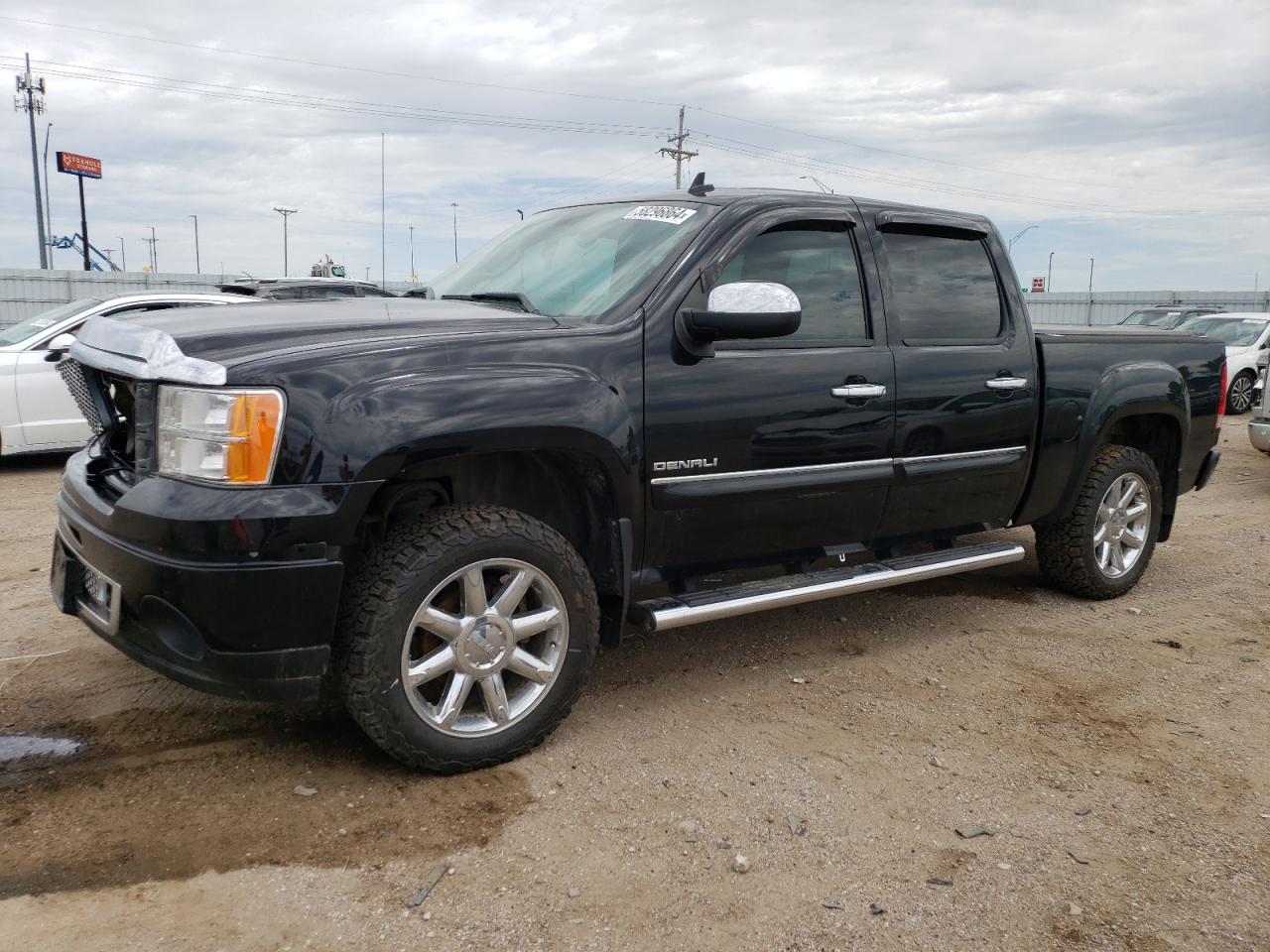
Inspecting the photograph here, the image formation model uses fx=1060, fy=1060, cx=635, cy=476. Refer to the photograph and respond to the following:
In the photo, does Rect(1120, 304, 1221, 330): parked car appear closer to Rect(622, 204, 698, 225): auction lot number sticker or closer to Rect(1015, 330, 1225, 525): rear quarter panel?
Rect(1015, 330, 1225, 525): rear quarter panel

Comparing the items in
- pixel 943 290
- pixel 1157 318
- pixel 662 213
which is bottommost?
pixel 1157 318

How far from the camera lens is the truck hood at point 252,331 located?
2.99 meters

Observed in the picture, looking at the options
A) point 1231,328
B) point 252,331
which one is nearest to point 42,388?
point 252,331

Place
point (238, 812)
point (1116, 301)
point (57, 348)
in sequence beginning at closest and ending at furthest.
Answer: point (238, 812), point (57, 348), point (1116, 301)

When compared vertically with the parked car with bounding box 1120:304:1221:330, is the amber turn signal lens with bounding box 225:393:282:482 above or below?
below

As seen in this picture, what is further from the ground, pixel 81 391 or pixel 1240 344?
pixel 81 391

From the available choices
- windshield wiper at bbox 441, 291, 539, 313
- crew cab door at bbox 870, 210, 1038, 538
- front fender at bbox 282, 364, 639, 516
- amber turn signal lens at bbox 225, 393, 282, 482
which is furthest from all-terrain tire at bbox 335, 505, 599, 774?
crew cab door at bbox 870, 210, 1038, 538

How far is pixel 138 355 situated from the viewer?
3.12m

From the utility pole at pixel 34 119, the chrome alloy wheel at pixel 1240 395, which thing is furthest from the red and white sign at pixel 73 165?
the chrome alloy wheel at pixel 1240 395

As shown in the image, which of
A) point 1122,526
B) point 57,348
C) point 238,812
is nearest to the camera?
point 238,812

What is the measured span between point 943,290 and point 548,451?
83.6 inches

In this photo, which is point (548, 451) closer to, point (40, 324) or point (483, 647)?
point (483, 647)

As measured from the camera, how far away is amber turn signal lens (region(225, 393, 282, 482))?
2.88 metres

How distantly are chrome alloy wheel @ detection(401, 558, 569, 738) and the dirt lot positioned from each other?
0.72 ft
